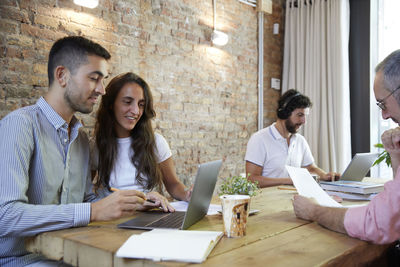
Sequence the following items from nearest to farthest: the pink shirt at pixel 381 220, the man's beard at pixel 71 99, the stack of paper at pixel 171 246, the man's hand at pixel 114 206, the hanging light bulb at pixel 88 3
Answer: the stack of paper at pixel 171 246
the pink shirt at pixel 381 220
the man's hand at pixel 114 206
the man's beard at pixel 71 99
the hanging light bulb at pixel 88 3

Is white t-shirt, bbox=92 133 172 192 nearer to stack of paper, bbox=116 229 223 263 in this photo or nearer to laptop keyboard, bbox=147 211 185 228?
laptop keyboard, bbox=147 211 185 228

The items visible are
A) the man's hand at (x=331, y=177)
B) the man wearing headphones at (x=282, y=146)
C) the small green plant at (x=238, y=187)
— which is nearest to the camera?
the small green plant at (x=238, y=187)

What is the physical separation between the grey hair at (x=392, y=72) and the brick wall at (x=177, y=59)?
7.40 ft

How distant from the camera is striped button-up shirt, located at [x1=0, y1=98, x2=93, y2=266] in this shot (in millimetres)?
1323

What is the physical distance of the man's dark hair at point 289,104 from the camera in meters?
3.33

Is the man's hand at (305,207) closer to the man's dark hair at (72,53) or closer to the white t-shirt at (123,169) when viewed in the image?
Answer: the white t-shirt at (123,169)

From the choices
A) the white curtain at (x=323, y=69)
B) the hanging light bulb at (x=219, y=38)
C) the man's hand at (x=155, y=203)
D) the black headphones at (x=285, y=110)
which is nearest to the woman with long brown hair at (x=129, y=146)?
the man's hand at (x=155, y=203)

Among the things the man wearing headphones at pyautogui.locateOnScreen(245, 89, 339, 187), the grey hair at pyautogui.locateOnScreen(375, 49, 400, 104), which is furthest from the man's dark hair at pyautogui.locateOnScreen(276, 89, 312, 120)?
the grey hair at pyautogui.locateOnScreen(375, 49, 400, 104)

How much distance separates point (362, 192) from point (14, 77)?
238 cm

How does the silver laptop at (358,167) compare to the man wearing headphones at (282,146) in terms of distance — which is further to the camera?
the man wearing headphones at (282,146)

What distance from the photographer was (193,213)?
4.54 feet

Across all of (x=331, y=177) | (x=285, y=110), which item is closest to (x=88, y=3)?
(x=285, y=110)

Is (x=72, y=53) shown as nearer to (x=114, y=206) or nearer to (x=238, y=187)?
(x=114, y=206)

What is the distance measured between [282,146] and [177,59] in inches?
55.1
